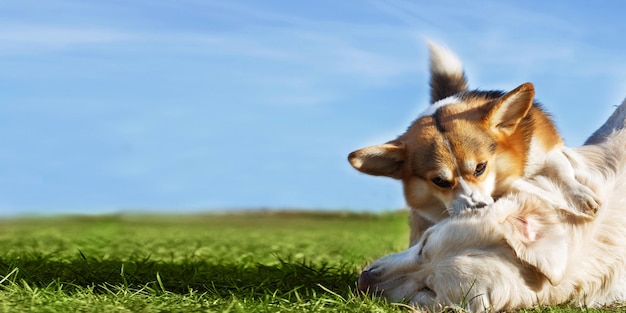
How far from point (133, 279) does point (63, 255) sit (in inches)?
61.8

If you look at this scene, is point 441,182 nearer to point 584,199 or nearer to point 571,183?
point 571,183

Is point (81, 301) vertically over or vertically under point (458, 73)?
under

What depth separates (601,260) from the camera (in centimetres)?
335

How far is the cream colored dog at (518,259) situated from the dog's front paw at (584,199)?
0.12 feet

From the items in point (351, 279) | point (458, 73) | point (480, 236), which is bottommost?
point (351, 279)

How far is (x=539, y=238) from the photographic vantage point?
310 centimetres

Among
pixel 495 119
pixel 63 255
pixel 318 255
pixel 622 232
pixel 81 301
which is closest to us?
pixel 81 301

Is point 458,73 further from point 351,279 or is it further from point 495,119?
point 351,279

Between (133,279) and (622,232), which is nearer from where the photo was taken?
(622,232)

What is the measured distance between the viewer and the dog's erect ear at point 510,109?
4.00 meters

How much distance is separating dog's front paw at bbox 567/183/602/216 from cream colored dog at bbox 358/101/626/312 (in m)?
0.04

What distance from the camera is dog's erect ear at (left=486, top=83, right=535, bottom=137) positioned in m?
4.00

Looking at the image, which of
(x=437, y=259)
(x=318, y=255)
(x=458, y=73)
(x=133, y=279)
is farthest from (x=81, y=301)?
(x=458, y=73)

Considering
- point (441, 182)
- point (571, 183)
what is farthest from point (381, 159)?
point (571, 183)
